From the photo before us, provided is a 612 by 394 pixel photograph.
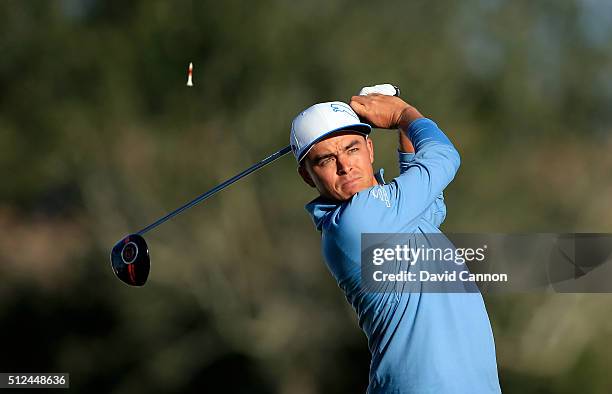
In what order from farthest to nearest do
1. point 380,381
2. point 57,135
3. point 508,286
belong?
point 57,135 < point 508,286 < point 380,381

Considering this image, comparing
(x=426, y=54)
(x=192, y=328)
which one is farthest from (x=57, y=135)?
(x=426, y=54)

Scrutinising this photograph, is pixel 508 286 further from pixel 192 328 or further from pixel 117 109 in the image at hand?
pixel 117 109

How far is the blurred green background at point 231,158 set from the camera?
26.4 feet

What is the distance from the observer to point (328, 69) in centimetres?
812

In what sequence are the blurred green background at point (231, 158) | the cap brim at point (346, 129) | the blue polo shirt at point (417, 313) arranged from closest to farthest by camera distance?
the blue polo shirt at point (417, 313)
the cap brim at point (346, 129)
the blurred green background at point (231, 158)

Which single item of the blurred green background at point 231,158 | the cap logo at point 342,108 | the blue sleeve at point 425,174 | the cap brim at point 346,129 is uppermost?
the blurred green background at point 231,158

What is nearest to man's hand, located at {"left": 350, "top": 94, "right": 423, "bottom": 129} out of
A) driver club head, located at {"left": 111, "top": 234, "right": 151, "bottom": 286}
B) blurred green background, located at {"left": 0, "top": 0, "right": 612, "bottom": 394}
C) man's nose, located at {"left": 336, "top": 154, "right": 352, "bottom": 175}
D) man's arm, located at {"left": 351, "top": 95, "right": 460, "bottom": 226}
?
man's arm, located at {"left": 351, "top": 95, "right": 460, "bottom": 226}

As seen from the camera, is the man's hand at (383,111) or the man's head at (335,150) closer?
the man's head at (335,150)

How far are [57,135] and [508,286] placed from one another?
12.2 feet

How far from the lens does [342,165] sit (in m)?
2.16

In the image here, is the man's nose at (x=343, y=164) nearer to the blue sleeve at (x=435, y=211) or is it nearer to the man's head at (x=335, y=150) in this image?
the man's head at (x=335, y=150)

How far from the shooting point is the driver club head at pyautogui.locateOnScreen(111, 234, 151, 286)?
2785 mm

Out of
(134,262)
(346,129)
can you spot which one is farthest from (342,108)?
(134,262)

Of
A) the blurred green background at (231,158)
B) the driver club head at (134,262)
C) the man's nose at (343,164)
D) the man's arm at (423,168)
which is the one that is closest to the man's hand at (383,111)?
the man's arm at (423,168)
